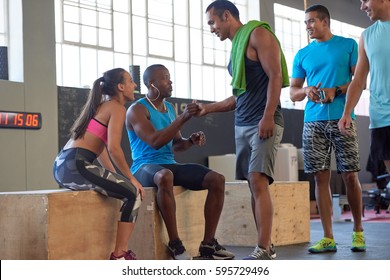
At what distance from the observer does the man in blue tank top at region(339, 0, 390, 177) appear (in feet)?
9.13

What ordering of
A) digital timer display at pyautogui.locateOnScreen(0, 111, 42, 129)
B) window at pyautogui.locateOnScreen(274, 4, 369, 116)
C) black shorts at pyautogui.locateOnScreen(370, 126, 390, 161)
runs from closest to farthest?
1. black shorts at pyautogui.locateOnScreen(370, 126, 390, 161)
2. digital timer display at pyautogui.locateOnScreen(0, 111, 42, 129)
3. window at pyautogui.locateOnScreen(274, 4, 369, 116)

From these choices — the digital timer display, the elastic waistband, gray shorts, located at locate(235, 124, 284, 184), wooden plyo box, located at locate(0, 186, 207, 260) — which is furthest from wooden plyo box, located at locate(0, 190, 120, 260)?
the digital timer display

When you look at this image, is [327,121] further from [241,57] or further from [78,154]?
[78,154]

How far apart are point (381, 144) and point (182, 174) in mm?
1219

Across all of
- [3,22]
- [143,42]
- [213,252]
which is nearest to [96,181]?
[213,252]

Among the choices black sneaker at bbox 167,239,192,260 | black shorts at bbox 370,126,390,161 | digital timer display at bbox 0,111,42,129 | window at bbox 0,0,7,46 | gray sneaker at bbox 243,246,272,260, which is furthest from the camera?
window at bbox 0,0,7,46

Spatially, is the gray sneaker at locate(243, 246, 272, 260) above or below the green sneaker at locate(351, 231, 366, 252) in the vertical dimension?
above

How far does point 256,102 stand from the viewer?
3.21 metres

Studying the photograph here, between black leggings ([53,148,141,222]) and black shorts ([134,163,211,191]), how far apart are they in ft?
1.15

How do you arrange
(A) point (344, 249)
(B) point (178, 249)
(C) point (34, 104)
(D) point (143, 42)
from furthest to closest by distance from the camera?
(D) point (143, 42) < (C) point (34, 104) < (A) point (344, 249) < (B) point (178, 249)

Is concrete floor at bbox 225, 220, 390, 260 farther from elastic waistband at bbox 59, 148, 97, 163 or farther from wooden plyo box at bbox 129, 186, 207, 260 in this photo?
elastic waistband at bbox 59, 148, 97, 163

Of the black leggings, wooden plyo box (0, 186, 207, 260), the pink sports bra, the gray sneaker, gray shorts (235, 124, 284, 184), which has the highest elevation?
the pink sports bra

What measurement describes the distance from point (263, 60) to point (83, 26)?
4664 mm
